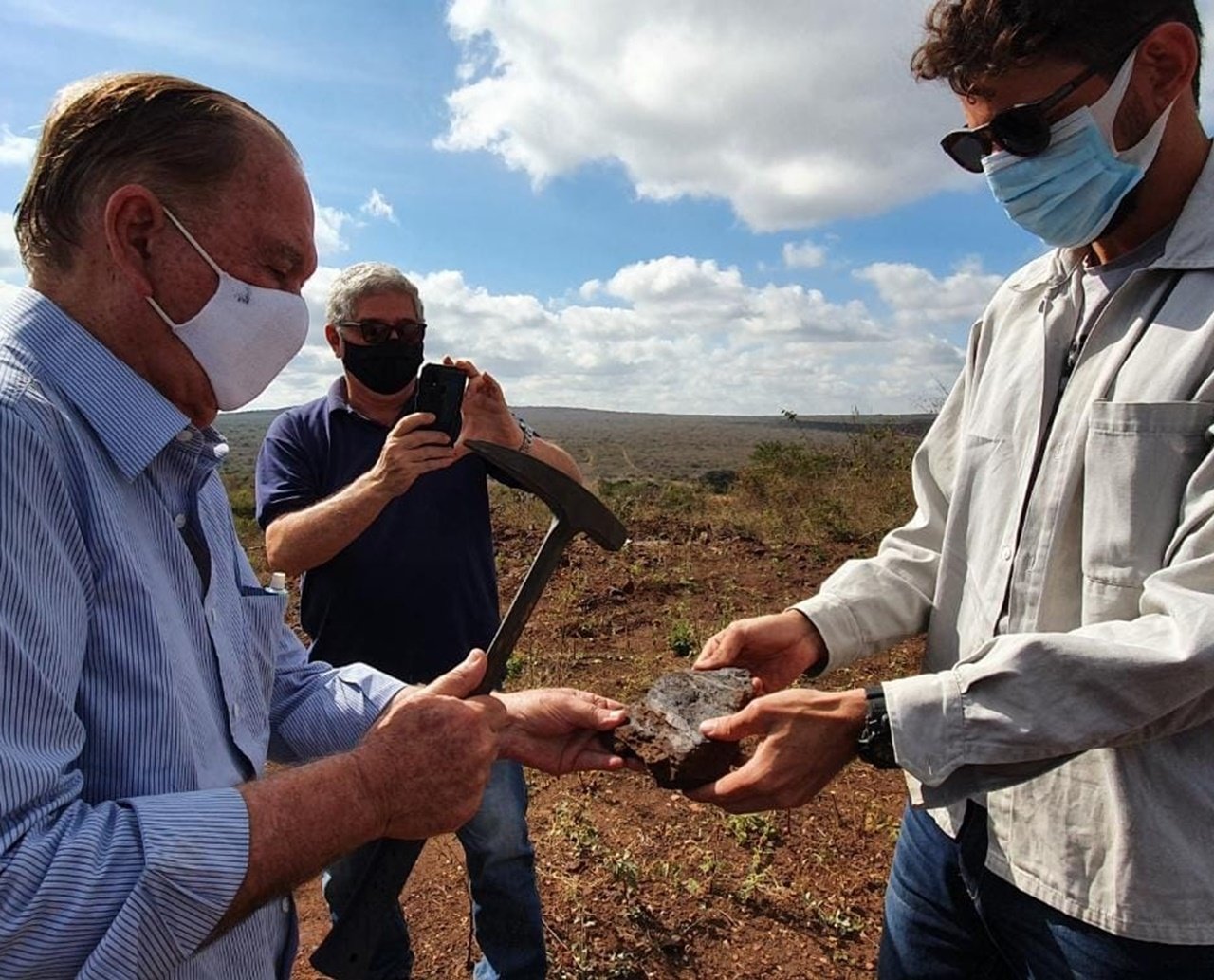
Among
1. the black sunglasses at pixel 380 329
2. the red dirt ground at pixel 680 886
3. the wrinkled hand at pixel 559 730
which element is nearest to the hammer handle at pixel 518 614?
the wrinkled hand at pixel 559 730

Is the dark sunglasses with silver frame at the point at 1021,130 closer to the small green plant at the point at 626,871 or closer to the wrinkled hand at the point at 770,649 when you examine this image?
the wrinkled hand at the point at 770,649

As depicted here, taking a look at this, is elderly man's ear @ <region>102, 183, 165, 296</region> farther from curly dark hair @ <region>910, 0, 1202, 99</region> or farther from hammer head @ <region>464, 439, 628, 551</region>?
curly dark hair @ <region>910, 0, 1202, 99</region>

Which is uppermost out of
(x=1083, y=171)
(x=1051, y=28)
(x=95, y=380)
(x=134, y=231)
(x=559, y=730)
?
(x=1051, y=28)

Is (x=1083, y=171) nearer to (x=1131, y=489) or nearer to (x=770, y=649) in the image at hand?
(x=1131, y=489)

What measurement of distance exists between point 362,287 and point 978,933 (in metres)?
3.03

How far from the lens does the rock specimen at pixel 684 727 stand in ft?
7.08

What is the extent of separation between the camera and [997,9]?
1791mm

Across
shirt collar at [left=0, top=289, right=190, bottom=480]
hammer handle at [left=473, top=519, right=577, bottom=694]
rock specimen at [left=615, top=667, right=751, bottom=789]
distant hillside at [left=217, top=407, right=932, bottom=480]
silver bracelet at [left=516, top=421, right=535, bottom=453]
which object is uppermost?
shirt collar at [left=0, top=289, right=190, bottom=480]

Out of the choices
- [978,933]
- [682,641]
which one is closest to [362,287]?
[978,933]

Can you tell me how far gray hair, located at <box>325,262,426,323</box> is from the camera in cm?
339

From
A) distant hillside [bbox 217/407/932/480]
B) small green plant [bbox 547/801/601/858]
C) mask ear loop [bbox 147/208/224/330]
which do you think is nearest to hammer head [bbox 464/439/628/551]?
mask ear loop [bbox 147/208/224/330]

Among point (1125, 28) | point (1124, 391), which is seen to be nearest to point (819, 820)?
point (1124, 391)

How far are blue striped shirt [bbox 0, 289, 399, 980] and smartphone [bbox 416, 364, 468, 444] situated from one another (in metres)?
1.49

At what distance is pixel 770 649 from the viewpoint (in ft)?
7.72
